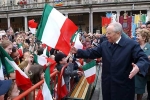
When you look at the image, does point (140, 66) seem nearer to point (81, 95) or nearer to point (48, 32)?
point (48, 32)

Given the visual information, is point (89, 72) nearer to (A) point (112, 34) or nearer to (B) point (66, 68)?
(B) point (66, 68)

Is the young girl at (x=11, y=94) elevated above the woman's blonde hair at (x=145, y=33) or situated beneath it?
situated beneath

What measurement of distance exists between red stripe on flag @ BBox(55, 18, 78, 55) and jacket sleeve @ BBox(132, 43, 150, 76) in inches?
43.2

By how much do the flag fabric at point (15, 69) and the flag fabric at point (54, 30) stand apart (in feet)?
3.21

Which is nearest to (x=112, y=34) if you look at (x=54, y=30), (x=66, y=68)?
(x=54, y=30)

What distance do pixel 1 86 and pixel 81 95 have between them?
2944 mm

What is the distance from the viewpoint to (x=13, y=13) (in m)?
45.2

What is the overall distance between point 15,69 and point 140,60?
6.04 feet

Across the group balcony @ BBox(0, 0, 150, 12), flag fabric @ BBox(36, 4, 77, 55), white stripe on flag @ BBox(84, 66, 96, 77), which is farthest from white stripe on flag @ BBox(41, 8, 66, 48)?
balcony @ BBox(0, 0, 150, 12)

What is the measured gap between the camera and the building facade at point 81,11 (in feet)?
116

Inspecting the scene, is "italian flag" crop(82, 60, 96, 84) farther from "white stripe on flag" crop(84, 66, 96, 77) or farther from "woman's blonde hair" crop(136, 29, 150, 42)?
"woman's blonde hair" crop(136, 29, 150, 42)

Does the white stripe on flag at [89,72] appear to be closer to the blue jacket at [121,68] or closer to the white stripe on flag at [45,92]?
the blue jacket at [121,68]

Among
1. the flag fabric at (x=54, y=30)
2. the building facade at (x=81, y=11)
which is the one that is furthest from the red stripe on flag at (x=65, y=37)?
the building facade at (x=81, y=11)

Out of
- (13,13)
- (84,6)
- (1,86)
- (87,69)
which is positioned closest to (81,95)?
(87,69)
